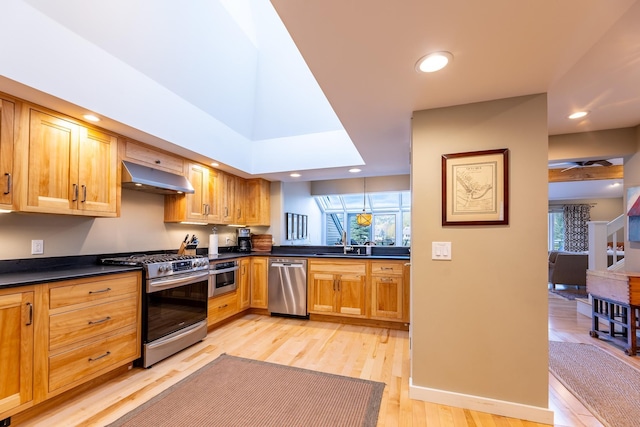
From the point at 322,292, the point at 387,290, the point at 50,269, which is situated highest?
the point at 50,269

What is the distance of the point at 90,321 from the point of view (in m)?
2.11

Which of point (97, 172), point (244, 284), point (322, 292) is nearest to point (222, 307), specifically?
point (244, 284)

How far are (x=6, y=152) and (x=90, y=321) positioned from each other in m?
1.31

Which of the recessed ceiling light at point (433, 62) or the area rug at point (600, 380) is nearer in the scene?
the recessed ceiling light at point (433, 62)

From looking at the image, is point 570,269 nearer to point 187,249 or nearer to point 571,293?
point 571,293

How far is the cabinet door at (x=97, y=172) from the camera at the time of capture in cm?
232

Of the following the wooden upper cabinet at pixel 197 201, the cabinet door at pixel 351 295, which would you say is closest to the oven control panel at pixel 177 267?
the wooden upper cabinet at pixel 197 201

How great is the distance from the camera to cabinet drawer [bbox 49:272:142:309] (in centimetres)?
193

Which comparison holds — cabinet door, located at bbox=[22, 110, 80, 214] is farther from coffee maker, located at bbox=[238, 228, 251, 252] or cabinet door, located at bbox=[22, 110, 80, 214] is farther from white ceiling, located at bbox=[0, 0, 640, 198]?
coffee maker, located at bbox=[238, 228, 251, 252]

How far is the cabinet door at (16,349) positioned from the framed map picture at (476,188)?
→ 2865 millimetres

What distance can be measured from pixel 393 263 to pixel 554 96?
2291 millimetres

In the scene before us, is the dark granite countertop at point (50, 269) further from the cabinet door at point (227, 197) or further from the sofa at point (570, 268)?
the sofa at point (570, 268)

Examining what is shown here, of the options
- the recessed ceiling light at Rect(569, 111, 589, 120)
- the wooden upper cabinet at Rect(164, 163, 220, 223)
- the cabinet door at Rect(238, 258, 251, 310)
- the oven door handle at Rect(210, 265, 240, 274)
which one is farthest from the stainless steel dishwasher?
the recessed ceiling light at Rect(569, 111, 589, 120)

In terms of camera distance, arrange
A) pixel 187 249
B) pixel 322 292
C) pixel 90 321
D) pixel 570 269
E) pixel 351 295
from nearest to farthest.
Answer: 1. pixel 90 321
2. pixel 187 249
3. pixel 351 295
4. pixel 322 292
5. pixel 570 269
